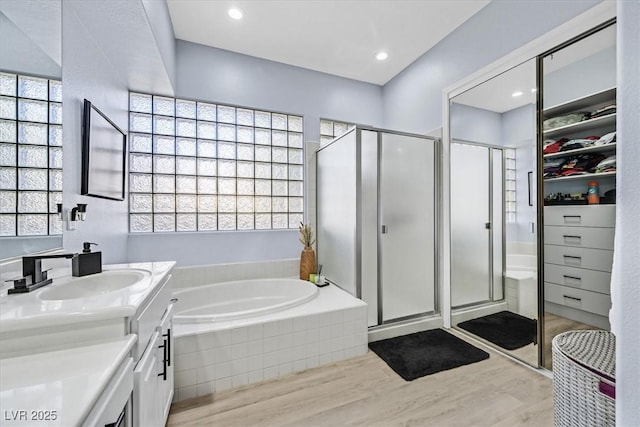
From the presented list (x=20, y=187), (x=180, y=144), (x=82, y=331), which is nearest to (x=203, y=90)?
(x=180, y=144)

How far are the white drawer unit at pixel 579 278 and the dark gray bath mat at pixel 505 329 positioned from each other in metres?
0.38

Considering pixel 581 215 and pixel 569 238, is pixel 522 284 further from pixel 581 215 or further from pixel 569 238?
pixel 581 215

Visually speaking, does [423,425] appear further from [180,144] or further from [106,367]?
[180,144]

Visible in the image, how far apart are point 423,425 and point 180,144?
3001mm

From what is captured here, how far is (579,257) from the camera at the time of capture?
5.51ft

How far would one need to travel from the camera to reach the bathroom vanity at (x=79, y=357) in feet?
1.69

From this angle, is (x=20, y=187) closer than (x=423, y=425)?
Yes

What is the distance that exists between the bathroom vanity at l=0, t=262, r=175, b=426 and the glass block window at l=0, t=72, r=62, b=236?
1.02ft

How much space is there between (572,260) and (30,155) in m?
3.01

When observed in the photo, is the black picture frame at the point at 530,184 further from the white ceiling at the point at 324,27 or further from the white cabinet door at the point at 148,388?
the white cabinet door at the point at 148,388

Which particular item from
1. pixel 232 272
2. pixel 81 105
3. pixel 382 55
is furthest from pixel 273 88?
pixel 232 272

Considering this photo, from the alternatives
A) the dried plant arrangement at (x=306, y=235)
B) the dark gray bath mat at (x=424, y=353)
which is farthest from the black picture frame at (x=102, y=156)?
the dark gray bath mat at (x=424, y=353)

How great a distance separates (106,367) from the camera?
646 millimetres

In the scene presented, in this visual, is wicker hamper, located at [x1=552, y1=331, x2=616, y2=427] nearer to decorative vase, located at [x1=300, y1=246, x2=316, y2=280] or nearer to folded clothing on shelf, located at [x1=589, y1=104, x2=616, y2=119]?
folded clothing on shelf, located at [x1=589, y1=104, x2=616, y2=119]
